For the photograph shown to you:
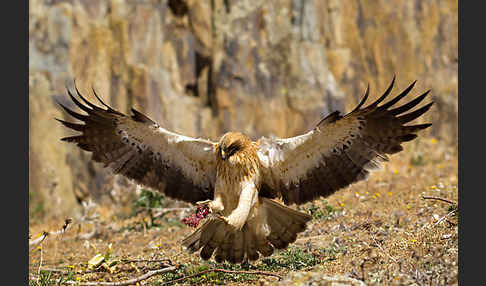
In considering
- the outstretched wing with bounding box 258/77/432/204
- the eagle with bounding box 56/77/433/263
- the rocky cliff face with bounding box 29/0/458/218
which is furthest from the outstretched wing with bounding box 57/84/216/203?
the rocky cliff face with bounding box 29/0/458/218

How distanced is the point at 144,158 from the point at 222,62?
9759 mm

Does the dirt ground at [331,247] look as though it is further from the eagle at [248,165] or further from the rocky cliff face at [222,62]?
the rocky cliff face at [222,62]

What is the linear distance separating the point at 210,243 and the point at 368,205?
302 cm

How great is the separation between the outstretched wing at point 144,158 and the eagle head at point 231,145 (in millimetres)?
452

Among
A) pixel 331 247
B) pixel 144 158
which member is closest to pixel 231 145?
pixel 144 158

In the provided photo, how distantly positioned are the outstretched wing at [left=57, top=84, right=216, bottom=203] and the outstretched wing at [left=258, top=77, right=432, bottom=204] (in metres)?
0.76

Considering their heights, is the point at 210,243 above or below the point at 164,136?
below

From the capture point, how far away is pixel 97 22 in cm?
1385

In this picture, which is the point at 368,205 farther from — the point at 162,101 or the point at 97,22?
the point at 97,22

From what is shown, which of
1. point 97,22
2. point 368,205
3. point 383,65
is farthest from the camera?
point 383,65

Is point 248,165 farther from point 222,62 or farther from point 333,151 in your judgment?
point 222,62

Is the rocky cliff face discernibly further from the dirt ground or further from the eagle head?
the eagle head

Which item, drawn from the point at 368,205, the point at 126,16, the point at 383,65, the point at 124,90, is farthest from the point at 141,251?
the point at 383,65

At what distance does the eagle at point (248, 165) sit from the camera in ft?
17.0
